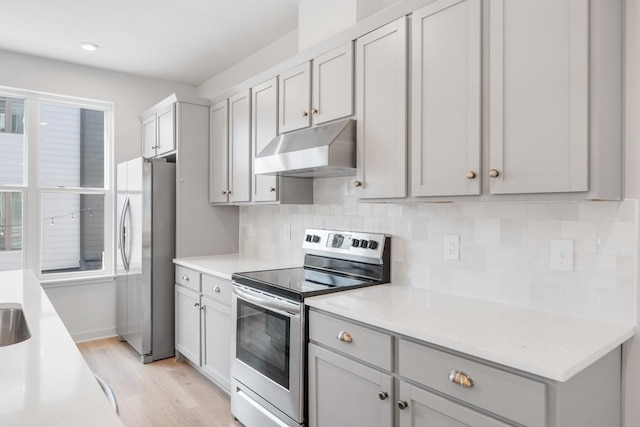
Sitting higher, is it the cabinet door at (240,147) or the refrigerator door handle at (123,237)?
the cabinet door at (240,147)

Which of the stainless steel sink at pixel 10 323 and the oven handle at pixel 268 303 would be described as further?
the oven handle at pixel 268 303

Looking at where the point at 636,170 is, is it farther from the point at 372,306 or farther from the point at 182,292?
the point at 182,292

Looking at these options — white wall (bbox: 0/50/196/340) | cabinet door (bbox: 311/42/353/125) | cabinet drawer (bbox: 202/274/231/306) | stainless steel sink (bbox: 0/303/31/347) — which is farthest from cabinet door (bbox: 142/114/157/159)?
stainless steel sink (bbox: 0/303/31/347)

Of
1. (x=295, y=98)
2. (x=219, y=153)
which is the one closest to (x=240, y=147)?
(x=219, y=153)

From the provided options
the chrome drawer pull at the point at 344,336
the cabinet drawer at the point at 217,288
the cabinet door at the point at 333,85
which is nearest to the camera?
the chrome drawer pull at the point at 344,336

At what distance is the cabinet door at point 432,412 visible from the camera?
1.33 m

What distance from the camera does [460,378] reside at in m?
1.37

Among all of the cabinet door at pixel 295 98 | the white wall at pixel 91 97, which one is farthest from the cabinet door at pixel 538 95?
the white wall at pixel 91 97

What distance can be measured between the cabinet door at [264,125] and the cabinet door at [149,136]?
1361mm

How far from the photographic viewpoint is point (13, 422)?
800 mm

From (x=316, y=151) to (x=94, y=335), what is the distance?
3326 mm

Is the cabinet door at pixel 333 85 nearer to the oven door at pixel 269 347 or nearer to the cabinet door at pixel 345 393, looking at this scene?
the oven door at pixel 269 347

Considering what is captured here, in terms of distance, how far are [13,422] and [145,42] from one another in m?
3.40

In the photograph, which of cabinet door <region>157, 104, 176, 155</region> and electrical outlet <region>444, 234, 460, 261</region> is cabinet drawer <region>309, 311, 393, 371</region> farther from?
cabinet door <region>157, 104, 176, 155</region>
